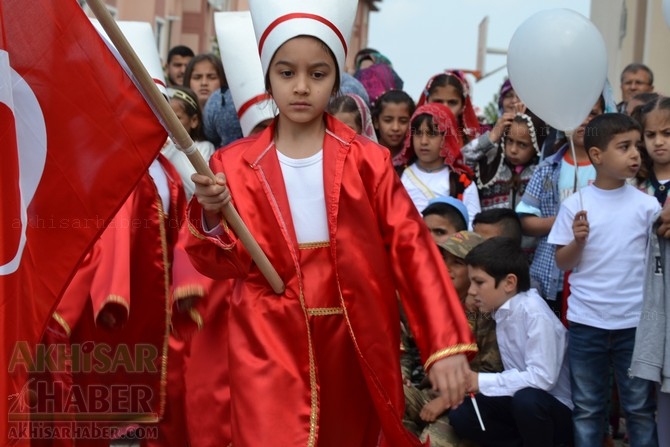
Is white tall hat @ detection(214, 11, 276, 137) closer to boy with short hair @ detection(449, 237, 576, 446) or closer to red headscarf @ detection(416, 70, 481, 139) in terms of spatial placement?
boy with short hair @ detection(449, 237, 576, 446)

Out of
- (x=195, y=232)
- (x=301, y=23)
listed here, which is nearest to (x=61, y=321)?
(x=195, y=232)

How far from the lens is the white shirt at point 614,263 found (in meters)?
Result: 5.61

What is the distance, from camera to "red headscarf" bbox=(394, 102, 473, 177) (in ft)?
23.8

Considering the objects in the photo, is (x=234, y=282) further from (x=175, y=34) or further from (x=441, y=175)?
(x=175, y=34)

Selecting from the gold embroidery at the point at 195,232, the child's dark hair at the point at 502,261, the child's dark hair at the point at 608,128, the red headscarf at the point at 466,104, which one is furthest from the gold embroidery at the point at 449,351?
the red headscarf at the point at 466,104

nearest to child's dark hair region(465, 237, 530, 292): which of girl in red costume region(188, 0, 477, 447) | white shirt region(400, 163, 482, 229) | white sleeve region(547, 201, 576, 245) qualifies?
white sleeve region(547, 201, 576, 245)

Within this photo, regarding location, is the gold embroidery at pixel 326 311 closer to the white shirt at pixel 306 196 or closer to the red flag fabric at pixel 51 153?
the white shirt at pixel 306 196

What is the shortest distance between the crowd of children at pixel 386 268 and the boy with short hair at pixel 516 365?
0.04 feet

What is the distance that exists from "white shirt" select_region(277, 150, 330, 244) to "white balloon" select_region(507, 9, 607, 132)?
212cm

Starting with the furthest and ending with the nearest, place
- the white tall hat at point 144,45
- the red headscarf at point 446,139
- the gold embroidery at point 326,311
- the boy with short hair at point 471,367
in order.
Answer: the red headscarf at point 446,139
the white tall hat at point 144,45
the boy with short hair at point 471,367
the gold embroidery at point 326,311

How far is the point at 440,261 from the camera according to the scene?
13.8ft

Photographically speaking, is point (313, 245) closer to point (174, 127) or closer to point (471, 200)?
point (174, 127)

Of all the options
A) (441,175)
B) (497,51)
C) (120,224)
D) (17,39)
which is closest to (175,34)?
(497,51)

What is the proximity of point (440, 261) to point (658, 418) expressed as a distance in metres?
1.86
